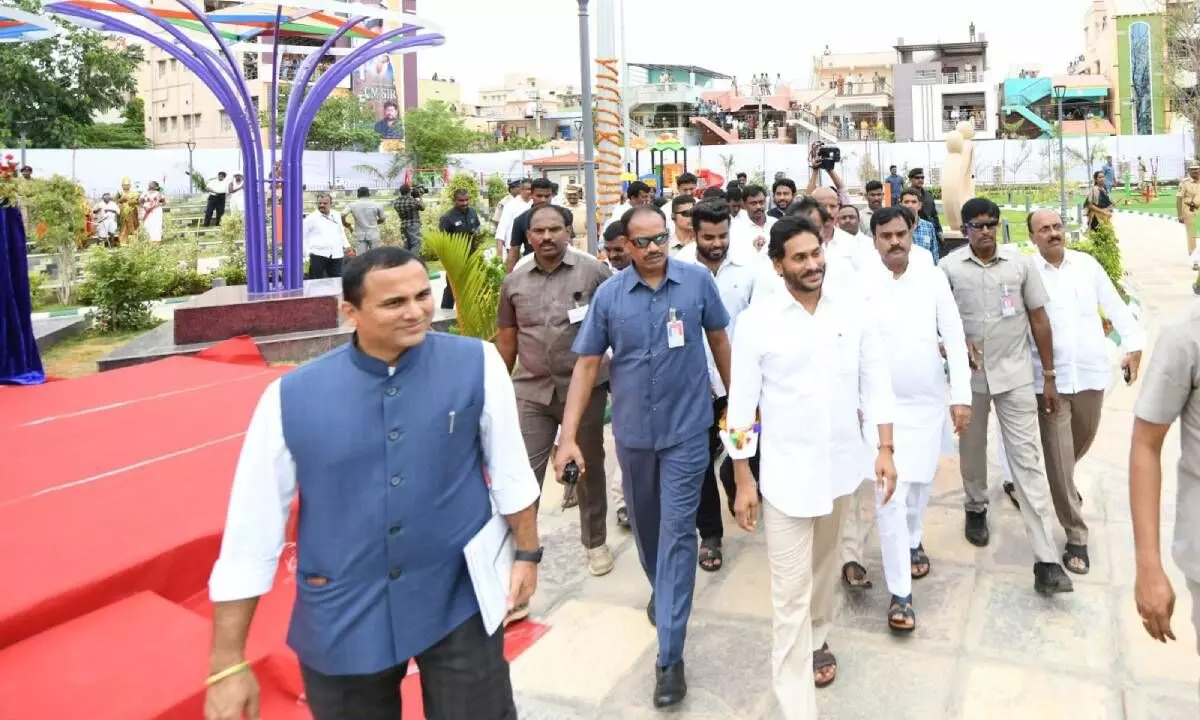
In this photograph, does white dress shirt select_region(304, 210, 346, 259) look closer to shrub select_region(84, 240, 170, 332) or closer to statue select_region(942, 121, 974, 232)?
shrub select_region(84, 240, 170, 332)

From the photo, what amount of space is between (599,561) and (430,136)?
42496 mm

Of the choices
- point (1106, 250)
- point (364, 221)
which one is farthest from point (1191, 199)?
point (364, 221)

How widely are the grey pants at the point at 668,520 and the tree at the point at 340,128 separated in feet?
135

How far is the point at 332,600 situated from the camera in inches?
77.4

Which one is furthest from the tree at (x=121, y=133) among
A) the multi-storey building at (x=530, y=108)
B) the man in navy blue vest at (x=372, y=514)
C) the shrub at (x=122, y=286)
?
the man in navy blue vest at (x=372, y=514)

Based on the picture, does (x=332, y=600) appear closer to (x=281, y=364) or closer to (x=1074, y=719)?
(x=1074, y=719)

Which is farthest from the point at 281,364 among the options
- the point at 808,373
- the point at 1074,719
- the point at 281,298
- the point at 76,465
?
the point at 1074,719

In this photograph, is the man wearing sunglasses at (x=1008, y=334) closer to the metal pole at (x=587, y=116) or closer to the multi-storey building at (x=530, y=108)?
the metal pole at (x=587, y=116)

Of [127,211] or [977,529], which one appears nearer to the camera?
[977,529]

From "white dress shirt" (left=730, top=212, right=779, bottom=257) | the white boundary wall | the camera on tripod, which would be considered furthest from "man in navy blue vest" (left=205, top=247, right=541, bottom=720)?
the white boundary wall

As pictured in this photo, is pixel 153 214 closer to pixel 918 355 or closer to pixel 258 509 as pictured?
pixel 918 355

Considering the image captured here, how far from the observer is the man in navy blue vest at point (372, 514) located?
1929 millimetres

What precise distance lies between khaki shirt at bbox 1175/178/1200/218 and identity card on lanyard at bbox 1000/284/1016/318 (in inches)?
419

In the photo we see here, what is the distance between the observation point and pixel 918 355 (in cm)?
372
